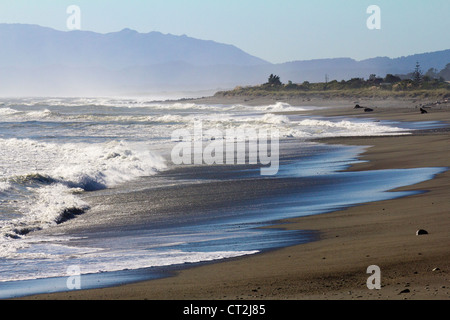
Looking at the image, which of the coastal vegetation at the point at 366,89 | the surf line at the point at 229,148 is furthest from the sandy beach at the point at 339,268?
the coastal vegetation at the point at 366,89

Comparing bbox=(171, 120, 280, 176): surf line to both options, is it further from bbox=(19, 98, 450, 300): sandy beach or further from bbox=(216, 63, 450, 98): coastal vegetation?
bbox=(216, 63, 450, 98): coastal vegetation

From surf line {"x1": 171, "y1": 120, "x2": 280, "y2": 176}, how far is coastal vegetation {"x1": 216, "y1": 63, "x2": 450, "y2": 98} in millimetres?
44935

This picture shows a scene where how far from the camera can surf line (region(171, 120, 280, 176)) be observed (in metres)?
20.6

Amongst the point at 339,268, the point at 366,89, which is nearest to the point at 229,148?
the point at 339,268

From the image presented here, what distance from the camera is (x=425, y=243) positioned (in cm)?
769

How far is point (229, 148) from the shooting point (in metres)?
24.9

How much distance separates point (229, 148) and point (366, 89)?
68725 millimetres

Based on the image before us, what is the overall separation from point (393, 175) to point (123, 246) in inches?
327

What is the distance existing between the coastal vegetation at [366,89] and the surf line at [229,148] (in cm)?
4494

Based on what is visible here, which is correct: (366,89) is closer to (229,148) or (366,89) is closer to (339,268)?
(229,148)
